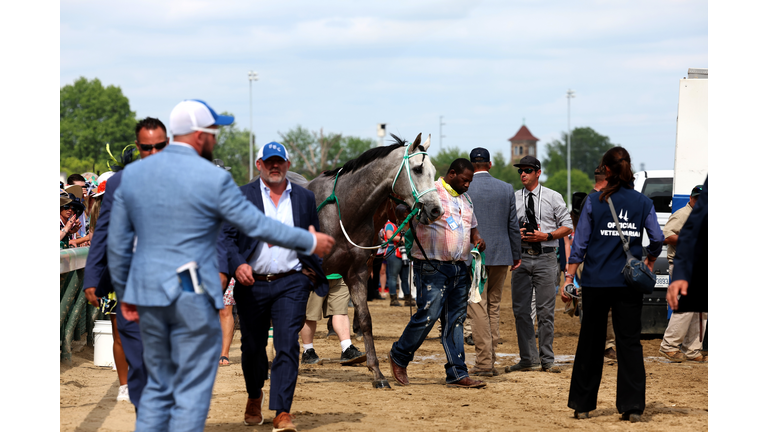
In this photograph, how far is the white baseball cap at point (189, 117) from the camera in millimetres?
4098

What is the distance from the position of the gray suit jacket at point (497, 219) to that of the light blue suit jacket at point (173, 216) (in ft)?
16.1

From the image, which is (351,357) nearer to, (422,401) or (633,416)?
(422,401)

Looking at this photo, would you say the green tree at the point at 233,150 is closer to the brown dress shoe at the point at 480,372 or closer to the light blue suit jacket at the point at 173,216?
the brown dress shoe at the point at 480,372

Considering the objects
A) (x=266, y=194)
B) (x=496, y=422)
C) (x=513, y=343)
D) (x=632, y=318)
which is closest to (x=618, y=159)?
(x=632, y=318)

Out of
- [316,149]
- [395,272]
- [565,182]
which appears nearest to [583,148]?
[565,182]

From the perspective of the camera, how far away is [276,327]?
576cm

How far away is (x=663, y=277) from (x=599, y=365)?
4.73 metres

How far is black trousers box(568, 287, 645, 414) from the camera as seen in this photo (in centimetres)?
625

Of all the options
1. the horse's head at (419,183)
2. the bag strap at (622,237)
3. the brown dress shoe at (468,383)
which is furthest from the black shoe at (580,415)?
the horse's head at (419,183)

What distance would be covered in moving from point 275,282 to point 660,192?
9.83 m

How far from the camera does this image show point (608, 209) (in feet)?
21.0

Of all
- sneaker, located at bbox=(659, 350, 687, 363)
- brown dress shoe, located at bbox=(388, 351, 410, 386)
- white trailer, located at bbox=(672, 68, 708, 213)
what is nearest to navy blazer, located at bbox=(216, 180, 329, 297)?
brown dress shoe, located at bbox=(388, 351, 410, 386)

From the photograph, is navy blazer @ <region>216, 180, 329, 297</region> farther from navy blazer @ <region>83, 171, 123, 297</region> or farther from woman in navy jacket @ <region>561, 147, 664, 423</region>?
woman in navy jacket @ <region>561, 147, 664, 423</region>

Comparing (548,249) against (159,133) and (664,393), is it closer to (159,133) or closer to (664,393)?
(664,393)
